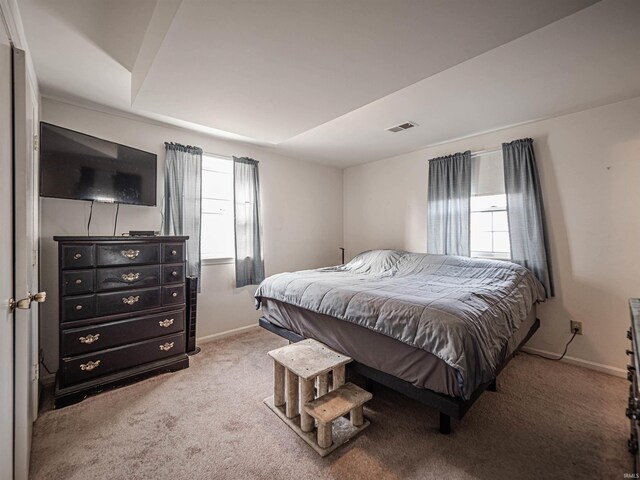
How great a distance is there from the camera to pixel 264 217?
3902 mm

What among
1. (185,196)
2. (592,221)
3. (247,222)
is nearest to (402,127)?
(592,221)

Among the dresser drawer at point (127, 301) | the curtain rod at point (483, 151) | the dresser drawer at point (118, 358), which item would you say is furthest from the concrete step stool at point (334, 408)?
the curtain rod at point (483, 151)

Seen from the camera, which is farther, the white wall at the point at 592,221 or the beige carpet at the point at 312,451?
the white wall at the point at 592,221

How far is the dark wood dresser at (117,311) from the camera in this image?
2.03 meters

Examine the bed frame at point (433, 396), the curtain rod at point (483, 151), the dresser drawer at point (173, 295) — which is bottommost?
the bed frame at point (433, 396)

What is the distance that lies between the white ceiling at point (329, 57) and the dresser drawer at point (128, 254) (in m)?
1.14

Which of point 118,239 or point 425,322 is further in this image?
point 118,239

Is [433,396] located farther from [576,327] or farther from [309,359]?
[576,327]

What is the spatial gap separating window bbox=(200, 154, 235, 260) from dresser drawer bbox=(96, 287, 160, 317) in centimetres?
96

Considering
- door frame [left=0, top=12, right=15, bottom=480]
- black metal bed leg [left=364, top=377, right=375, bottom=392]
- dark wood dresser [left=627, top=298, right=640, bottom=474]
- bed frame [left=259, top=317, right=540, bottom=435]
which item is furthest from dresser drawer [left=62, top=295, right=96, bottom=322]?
dark wood dresser [left=627, top=298, right=640, bottom=474]

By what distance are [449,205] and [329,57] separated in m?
2.52

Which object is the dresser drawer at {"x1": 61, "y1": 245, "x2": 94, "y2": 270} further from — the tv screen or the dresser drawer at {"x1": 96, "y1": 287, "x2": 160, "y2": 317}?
the tv screen

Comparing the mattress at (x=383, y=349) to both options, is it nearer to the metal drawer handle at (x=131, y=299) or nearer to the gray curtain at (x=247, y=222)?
the gray curtain at (x=247, y=222)

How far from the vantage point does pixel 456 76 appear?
2072 mm
